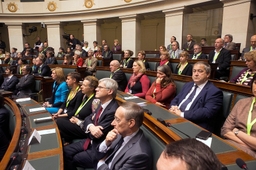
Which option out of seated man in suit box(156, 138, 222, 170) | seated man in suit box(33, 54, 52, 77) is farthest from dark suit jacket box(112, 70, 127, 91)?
seated man in suit box(156, 138, 222, 170)

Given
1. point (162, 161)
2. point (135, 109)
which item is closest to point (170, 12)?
point (135, 109)

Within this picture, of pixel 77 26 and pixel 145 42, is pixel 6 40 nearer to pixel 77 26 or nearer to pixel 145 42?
pixel 77 26

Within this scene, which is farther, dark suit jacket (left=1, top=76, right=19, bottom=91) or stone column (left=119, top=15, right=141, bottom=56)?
stone column (left=119, top=15, right=141, bottom=56)

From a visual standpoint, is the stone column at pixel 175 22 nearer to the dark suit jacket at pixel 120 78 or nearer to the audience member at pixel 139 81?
the dark suit jacket at pixel 120 78

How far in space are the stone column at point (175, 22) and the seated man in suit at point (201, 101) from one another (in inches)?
229

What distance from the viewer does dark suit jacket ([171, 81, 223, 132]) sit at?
6.83 ft

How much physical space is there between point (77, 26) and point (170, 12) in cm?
842

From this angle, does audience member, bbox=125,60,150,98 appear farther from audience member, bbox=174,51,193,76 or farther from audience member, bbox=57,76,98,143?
audience member, bbox=57,76,98,143

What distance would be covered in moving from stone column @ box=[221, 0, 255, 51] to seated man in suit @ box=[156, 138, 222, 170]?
623 centimetres

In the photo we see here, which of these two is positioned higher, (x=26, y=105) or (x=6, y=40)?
(x=6, y=40)

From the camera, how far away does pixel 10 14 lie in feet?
36.4

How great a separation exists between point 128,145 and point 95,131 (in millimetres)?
573

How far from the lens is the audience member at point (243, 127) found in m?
1.53

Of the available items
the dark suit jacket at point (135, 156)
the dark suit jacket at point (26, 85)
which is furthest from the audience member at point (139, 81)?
the dark suit jacket at point (26, 85)
